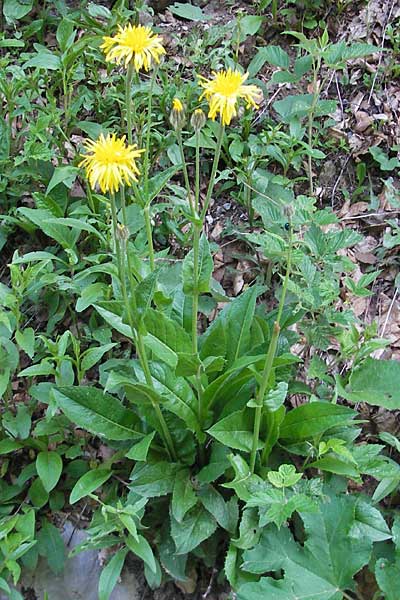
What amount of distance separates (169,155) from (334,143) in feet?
2.93

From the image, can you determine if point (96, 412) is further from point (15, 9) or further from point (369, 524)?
point (15, 9)

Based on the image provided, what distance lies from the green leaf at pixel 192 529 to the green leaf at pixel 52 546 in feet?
1.48

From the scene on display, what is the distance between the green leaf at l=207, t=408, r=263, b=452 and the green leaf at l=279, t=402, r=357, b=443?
0.40ft

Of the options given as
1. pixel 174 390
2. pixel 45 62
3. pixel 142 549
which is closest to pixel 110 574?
pixel 142 549

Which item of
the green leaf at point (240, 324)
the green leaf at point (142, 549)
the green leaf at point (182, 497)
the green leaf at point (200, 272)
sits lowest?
the green leaf at point (142, 549)

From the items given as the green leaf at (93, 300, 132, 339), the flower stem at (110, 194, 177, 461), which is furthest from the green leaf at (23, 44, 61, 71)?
→ the green leaf at (93, 300, 132, 339)

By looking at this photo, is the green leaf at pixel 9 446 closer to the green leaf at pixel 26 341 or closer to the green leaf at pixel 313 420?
the green leaf at pixel 26 341

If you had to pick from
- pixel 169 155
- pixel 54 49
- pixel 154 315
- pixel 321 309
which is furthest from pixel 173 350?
pixel 54 49

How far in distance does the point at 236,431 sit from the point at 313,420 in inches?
→ 10.5

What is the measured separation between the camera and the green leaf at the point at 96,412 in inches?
82.0

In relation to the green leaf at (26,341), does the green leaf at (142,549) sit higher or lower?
lower

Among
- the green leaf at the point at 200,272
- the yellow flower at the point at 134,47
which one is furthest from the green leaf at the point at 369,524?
the yellow flower at the point at 134,47

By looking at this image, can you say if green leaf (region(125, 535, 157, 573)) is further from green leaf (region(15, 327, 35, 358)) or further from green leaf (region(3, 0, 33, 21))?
green leaf (region(3, 0, 33, 21))

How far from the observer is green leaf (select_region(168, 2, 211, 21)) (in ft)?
11.1
